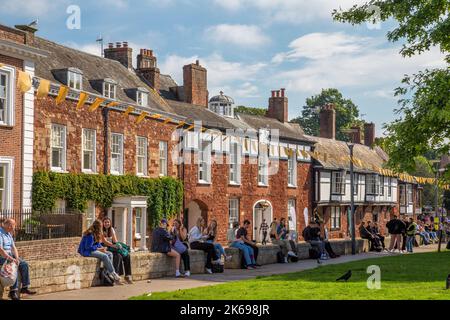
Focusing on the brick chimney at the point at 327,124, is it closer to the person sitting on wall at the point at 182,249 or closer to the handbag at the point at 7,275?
the person sitting on wall at the point at 182,249

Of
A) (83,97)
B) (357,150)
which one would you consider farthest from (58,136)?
(357,150)

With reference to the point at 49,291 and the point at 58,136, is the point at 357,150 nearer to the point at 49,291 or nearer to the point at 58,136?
the point at 58,136

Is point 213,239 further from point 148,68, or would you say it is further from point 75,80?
point 148,68

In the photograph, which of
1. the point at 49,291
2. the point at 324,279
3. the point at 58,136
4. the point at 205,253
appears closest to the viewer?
the point at 49,291

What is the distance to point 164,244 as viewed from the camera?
63.9 feet

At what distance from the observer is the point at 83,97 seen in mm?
21828

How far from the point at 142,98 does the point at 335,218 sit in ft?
77.4

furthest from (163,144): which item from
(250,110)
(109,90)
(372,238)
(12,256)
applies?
(250,110)

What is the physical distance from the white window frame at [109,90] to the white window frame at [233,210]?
12.0 metres

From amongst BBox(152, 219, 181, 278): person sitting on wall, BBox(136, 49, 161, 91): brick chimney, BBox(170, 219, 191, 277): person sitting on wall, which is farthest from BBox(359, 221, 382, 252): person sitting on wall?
BBox(152, 219, 181, 278): person sitting on wall

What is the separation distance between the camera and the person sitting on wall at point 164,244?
19.4 metres

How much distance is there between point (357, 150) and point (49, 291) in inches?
2011

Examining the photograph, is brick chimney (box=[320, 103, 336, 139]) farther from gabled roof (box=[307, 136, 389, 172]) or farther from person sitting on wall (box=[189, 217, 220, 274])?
person sitting on wall (box=[189, 217, 220, 274])

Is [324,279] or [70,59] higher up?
[70,59]
